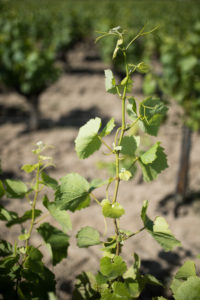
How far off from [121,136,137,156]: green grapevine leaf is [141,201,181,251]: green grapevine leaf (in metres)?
0.19

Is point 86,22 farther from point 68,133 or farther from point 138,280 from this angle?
point 138,280

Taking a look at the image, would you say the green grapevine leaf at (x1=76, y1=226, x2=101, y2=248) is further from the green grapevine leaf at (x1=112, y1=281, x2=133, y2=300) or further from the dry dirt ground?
the dry dirt ground

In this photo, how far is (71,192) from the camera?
0.96 metres

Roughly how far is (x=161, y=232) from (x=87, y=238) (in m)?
0.28

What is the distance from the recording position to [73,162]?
4117 millimetres

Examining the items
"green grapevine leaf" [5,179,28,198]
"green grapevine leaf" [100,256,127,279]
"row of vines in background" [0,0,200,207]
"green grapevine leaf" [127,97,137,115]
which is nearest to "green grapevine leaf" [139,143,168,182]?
"green grapevine leaf" [127,97,137,115]

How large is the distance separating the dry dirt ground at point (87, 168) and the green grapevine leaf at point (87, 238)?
1.20m

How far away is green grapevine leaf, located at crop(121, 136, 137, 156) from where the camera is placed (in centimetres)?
93

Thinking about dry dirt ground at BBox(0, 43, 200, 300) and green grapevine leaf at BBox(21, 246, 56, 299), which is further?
dry dirt ground at BBox(0, 43, 200, 300)

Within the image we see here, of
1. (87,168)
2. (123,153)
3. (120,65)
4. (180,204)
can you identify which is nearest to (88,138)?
(123,153)

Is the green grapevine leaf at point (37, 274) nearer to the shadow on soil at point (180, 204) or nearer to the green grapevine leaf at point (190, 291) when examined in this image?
the green grapevine leaf at point (190, 291)

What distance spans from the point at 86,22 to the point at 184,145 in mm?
12473

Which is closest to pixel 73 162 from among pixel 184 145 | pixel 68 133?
pixel 68 133

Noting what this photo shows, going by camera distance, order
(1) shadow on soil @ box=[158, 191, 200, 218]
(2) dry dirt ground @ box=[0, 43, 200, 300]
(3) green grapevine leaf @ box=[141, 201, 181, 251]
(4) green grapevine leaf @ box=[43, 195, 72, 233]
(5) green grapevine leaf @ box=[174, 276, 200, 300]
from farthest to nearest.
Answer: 1. (1) shadow on soil @ box=[158, 191, 200, 218]
2. (2) dry dirt ground @ box=[0, 43, 200, 300]
3. (4) green grapevine leaf @ box=[43, 195, 72, 233]
4. (3) green grapevine leaf @ box=[141, 201, 181, 251]
5. (5) green grapevine leaf @ box=[174, 276, 200, 300]
